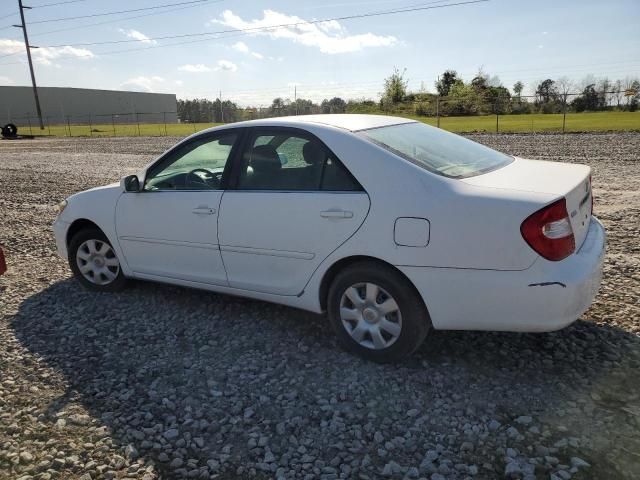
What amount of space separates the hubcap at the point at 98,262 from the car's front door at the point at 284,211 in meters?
1.50

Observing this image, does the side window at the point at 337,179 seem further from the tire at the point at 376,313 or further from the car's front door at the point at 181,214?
the car's front door at the point at 181,214

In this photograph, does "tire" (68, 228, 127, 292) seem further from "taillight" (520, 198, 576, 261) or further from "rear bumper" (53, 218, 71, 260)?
"taillight" (520, 198, 576, 261)

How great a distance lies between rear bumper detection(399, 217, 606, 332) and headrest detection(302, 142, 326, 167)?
97 cm

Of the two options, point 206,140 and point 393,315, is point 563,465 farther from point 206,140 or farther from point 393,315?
point 206,140

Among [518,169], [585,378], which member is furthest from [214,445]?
[518,169]

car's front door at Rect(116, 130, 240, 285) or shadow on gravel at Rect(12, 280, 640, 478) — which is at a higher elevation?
car's front door at Rect(116, 130, 240, 285)

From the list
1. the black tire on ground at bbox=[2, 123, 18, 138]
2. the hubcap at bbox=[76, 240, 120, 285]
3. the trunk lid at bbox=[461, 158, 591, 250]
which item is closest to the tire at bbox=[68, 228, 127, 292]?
the hubcap at bbox=[76, 240, 120, 285]

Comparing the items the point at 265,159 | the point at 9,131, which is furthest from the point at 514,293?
the point at 9,131

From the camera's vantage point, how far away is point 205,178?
4168 mm

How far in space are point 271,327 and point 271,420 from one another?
4.09 ft

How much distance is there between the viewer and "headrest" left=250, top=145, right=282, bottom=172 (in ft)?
12.6

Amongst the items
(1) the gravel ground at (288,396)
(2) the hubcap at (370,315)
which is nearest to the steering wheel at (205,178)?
(1) the gravel ground at (288,396)

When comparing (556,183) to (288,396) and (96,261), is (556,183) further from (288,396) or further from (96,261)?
(96,261)

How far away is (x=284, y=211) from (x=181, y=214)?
3.37 feet
